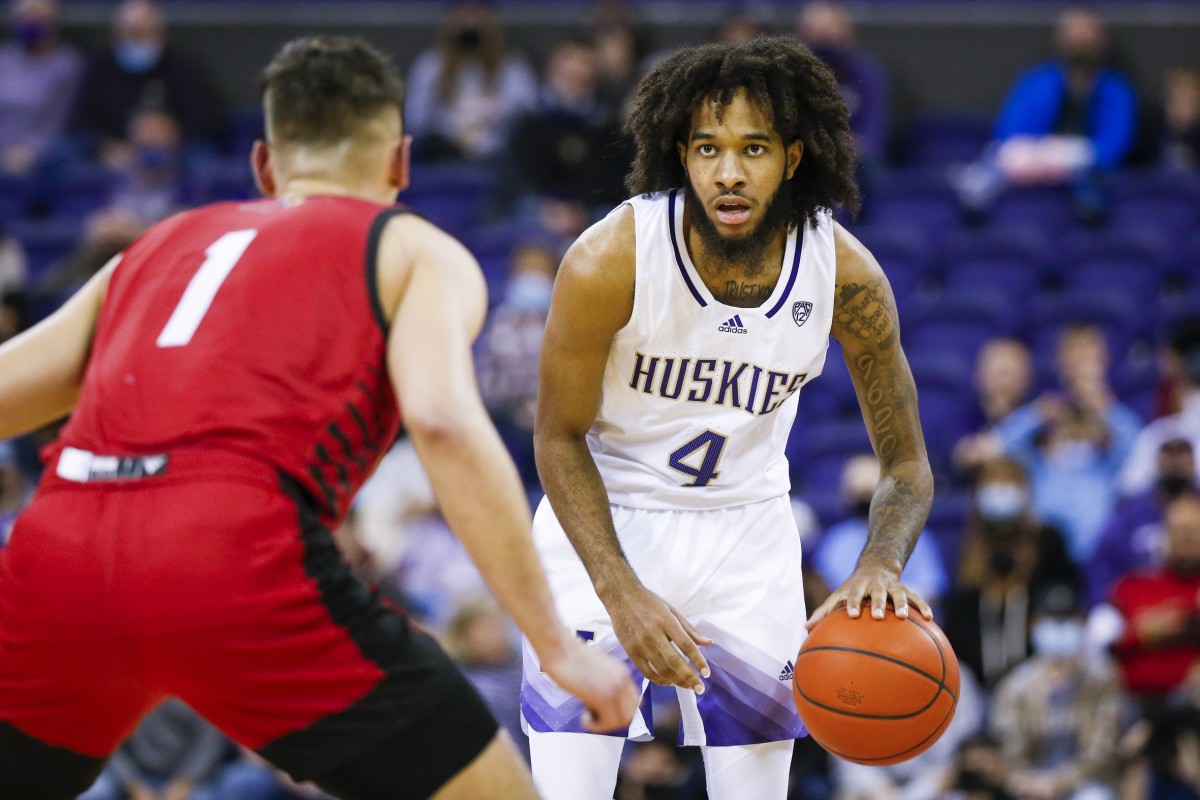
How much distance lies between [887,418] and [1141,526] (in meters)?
4.29

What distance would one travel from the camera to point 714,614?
13.6 ft

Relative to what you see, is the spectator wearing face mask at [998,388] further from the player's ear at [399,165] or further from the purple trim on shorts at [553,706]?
the player's ear at [399,165]

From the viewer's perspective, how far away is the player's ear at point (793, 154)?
4062 mm

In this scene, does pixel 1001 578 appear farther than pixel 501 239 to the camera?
No

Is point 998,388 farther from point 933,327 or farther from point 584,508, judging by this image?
point 584,508

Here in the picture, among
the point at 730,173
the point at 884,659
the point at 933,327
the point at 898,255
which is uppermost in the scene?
the point at 730,173

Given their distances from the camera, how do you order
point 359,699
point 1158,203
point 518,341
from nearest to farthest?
point 359,699, point 518,341, point 1158,203

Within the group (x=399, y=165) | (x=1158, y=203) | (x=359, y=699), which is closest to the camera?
(x=359, y=699)

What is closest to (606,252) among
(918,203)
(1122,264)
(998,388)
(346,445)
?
(346,445)

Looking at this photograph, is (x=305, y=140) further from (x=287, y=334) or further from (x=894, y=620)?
(x=894, y=620)

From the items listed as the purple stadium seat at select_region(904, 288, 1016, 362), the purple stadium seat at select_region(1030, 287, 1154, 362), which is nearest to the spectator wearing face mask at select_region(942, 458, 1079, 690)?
the purple stadium seat at select_region(904, 288, 1016, 362)

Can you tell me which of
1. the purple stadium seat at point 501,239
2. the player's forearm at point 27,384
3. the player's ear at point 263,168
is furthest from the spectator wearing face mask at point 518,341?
the player's forearm at point 27,384

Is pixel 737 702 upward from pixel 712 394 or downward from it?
downward

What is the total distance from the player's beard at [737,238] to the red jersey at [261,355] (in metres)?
1.10
